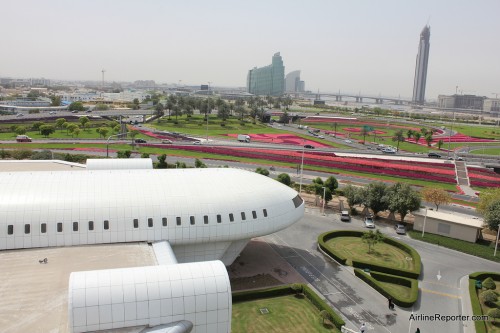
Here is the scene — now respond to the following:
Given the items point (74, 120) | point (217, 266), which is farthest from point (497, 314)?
point (74, 120)

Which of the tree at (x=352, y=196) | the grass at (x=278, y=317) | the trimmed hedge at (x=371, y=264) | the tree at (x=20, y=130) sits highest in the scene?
the tree at (x=20, y=130)

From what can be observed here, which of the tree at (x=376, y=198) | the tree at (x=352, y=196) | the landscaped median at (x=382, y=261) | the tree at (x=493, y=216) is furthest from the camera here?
the tree at (x=352, y=196)

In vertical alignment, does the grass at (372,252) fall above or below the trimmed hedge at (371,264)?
below

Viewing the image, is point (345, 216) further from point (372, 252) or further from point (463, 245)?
point (463, 245)

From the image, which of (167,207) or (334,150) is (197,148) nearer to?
(334,150)

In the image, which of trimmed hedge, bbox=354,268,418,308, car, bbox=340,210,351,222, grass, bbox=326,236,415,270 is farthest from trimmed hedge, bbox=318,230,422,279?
car, bbox=340,210,351,222

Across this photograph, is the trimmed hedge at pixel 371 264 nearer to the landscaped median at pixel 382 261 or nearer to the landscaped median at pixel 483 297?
the landscaped median at pixel 382 261

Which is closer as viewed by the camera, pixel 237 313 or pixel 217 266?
pixel 217 266

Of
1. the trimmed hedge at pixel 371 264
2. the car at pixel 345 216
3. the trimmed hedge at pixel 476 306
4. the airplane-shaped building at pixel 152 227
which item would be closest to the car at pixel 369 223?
the car at pixel 345 216

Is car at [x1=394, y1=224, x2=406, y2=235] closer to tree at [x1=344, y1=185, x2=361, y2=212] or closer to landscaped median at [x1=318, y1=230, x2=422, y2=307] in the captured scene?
landscaped median at [x1=318, y1=230, x2=422, y2=307]
